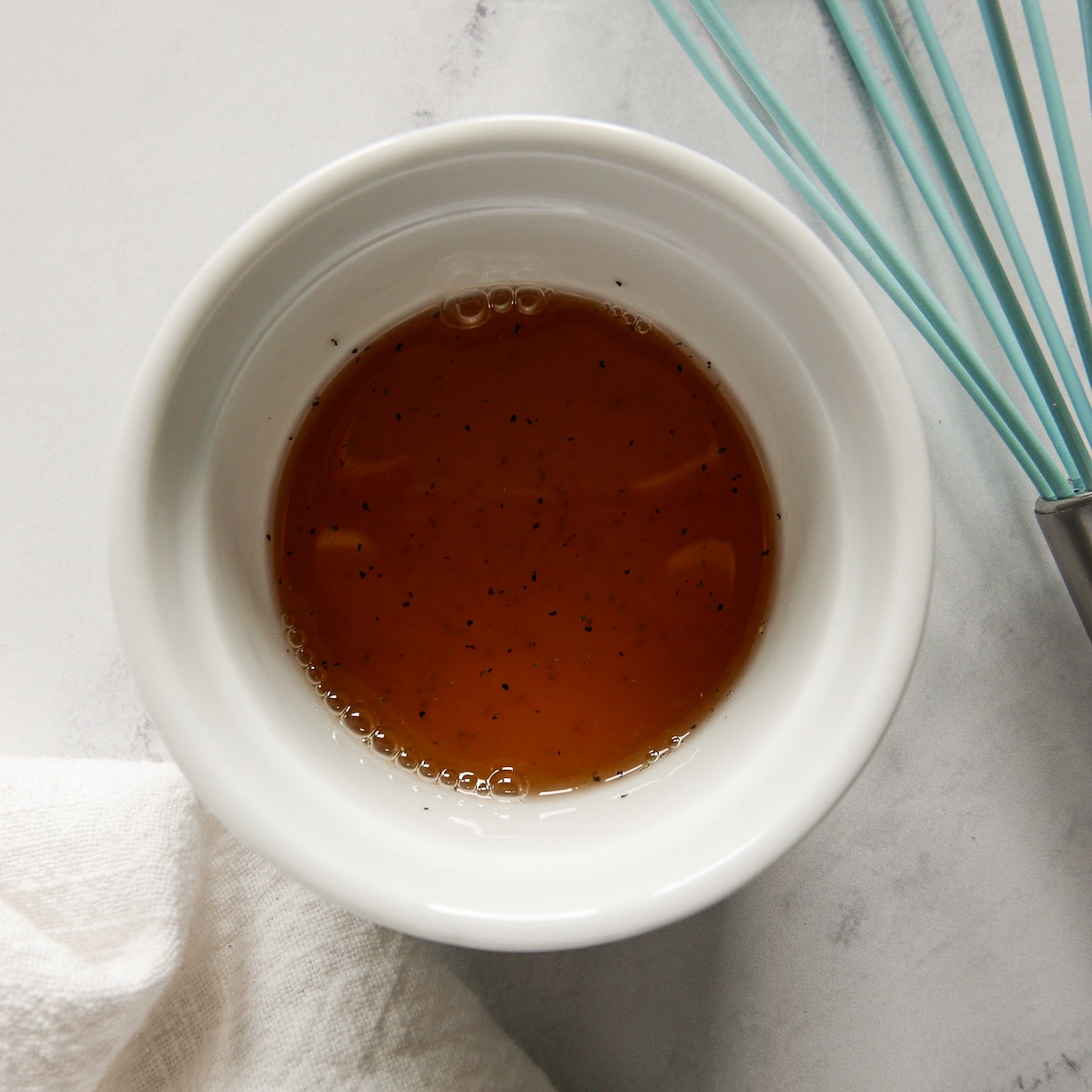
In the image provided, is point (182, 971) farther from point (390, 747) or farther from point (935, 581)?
point (935, 581)

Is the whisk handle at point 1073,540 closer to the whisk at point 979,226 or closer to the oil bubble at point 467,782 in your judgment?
the whisk at point 979,226

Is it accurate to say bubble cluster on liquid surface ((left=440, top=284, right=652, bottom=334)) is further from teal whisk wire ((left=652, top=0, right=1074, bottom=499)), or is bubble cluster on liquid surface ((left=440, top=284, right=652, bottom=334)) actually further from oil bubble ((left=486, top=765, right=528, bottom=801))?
oil bubble ((left=486, top=765, right=528, bottom=801))

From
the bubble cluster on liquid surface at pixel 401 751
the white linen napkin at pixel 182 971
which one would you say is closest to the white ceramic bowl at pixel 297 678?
the bubble cluster on liquid surface at pixel 401 751

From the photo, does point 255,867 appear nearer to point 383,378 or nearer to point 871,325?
point 383,378

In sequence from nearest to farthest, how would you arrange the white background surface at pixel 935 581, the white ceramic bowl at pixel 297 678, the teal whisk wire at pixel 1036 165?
1. the white ceramic bowl at pixel 297 678
2. the teal whisk wire at pixel 1036 165
3. the white background surface at pixel 935 581

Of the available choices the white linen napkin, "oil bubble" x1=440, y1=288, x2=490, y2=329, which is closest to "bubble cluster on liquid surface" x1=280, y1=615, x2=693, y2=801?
the white linen napkin

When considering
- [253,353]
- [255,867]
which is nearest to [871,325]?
[253,353]
